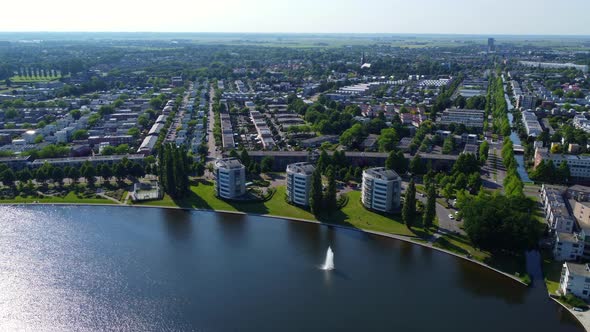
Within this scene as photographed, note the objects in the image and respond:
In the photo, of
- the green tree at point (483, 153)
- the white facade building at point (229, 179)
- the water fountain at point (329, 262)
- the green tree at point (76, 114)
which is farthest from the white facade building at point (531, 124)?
the green tree at point (76, 114)

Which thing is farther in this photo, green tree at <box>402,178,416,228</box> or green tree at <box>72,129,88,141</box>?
green tree at <box>72,129,88,141</box>

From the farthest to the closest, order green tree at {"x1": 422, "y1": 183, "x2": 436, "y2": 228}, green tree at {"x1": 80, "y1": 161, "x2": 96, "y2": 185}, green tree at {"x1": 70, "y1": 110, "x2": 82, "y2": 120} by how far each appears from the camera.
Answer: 1. green tree at {"x1": 70, "y1": 110, "x2": 82, "y2": 120}
2. green tree at {"x1": 80, "y1": 161, "x2": 96, "y2": 185}
3. green tree at {"x1": 422, "y1": 183, "x2": 436, "y2": 228}

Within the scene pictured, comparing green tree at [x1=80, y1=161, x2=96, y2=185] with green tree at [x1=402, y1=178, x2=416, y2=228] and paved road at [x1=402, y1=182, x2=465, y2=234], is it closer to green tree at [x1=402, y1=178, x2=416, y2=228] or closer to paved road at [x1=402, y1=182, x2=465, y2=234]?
green tree at [x1=402, y1=178, x2=416, y2=228]

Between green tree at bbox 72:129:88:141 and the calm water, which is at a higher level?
green tree at bbox 72:129:88:141

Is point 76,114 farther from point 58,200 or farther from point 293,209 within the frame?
point 293,209

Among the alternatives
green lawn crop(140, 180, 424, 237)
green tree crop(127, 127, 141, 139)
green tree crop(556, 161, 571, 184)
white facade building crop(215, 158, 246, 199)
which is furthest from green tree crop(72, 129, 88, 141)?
green tree crop(556, 161, 571, 184)

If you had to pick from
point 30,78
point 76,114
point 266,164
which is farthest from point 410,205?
point 30,78

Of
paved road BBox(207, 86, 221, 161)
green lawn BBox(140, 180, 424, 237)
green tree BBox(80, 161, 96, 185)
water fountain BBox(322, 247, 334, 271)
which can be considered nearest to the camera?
water fountain BBox(322, 247, 334, 271)
